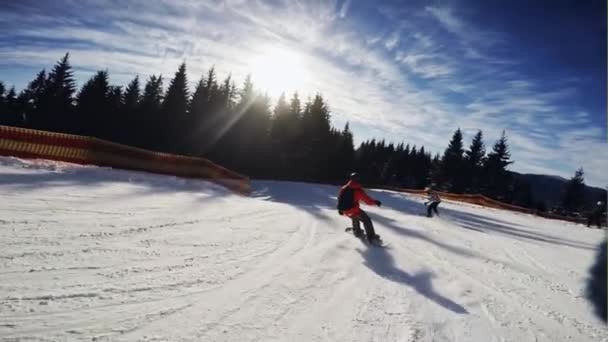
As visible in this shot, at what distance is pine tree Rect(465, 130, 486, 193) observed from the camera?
54469 mm

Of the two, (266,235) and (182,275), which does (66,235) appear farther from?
(266,235)

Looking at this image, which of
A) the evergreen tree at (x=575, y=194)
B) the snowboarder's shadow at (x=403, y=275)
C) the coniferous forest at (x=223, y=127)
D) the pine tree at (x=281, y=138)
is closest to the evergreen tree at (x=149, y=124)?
the coniferous forest at (x=223, y=127)

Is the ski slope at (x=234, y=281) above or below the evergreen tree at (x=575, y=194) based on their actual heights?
below

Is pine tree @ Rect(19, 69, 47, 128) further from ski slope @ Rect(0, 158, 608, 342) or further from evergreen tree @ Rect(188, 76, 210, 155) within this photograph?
ski slope @ Rect(0, 158, 608, 342)

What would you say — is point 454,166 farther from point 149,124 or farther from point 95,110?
point 95,110

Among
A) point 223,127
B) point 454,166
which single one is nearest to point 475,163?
point 454,166

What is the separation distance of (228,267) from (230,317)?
5.01ft

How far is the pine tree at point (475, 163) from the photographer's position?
54.5 m

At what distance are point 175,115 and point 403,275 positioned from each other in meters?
49.3

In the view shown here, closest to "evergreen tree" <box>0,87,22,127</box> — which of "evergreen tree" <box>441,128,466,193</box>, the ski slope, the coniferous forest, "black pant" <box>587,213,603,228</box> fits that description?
the coniferous forest

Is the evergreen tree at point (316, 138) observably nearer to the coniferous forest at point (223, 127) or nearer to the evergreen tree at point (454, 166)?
the coniferous forest at point (223, 127)

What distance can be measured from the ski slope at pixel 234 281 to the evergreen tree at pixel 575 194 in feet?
231

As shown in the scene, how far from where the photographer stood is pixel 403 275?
6.32 meters

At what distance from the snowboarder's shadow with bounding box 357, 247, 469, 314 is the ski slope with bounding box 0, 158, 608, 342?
0.14 feet
